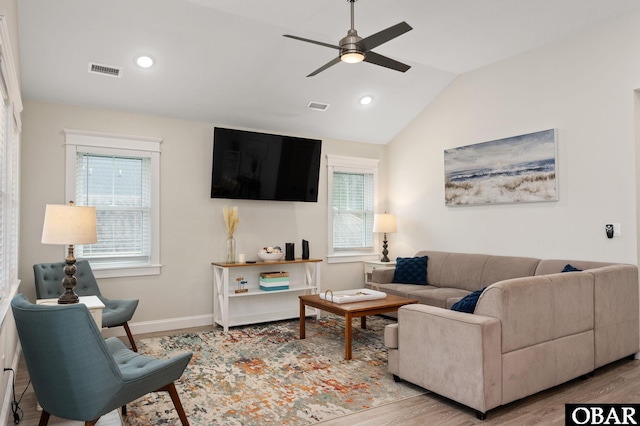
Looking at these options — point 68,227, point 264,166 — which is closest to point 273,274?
point 264,166

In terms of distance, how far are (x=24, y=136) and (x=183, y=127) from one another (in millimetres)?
1603

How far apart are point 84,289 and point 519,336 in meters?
3.91

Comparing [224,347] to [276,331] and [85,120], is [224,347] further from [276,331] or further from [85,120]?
[85,120]

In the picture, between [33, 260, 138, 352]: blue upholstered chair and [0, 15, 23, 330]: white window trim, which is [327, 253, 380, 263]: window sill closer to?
[33, 260, 138, 352]: blue upholstered chair

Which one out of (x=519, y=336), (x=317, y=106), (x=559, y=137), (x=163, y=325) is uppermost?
(x=317, y=106)

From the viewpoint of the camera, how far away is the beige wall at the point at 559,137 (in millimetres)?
4180

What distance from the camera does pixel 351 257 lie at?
6.61 meters

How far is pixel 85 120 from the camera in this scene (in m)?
4.82

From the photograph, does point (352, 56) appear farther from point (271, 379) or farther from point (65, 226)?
point (271, 379)

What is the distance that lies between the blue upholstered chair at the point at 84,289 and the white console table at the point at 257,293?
44.5 inches

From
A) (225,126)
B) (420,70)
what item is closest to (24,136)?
(225,126)

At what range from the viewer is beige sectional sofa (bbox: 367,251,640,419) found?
2.89 metres

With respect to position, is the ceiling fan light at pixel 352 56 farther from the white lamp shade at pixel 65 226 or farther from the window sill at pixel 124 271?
the window sill at pixel 124 271

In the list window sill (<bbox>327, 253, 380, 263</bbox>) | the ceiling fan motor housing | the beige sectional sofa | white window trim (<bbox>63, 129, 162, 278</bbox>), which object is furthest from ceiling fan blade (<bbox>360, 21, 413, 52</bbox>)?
window sill (<bbox>327, 253, 380, 263</bbox>)
